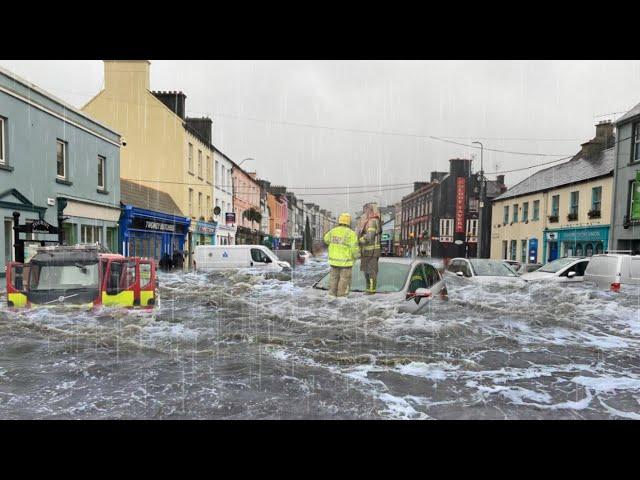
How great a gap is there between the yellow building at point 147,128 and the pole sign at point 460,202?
107 feet

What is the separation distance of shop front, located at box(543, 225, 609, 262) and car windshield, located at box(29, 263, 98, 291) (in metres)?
24.5

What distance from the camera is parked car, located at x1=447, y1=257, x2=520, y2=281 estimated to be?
1178cm

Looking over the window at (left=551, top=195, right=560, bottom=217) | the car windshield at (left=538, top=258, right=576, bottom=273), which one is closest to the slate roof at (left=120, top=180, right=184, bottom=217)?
the car windshield at (left=538, top=258, right=576, bottom=273)

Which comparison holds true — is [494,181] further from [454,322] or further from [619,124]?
[454,322]

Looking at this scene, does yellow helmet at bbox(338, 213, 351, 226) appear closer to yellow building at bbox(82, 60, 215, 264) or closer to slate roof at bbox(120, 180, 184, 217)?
slate roof at bbox(120, 180, 184, 217)

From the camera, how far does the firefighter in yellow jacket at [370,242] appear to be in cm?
650

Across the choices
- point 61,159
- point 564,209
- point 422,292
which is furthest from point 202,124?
point 422,292

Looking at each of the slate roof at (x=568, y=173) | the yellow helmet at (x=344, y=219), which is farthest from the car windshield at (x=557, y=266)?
the slate roof at (x=568, y=173)

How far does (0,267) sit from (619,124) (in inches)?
1089

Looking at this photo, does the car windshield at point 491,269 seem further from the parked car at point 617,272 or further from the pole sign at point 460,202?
the pole sign at point 460,202

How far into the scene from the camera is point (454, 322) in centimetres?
665

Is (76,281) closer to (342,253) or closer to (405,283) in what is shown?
(342,253)

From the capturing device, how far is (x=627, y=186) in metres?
20.9
